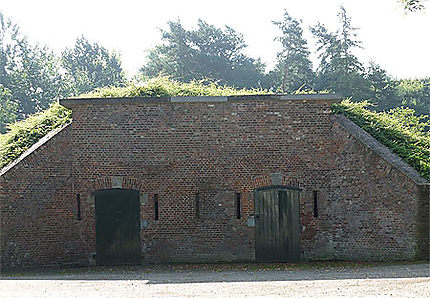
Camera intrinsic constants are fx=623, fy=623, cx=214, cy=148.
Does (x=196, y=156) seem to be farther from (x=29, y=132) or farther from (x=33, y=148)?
(x=29, y=132)

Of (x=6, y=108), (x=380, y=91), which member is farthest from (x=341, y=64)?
(x=6, y=108)

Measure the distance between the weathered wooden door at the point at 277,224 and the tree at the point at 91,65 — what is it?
42653 mm

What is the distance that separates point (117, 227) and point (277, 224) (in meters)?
4.18

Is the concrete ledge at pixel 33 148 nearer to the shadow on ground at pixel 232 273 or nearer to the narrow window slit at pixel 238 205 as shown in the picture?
the shadow on ground at pixel 232 273

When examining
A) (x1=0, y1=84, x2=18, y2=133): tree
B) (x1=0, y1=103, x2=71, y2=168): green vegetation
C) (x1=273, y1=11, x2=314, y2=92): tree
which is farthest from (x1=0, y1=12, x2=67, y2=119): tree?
(x1=0, y1=103, x2=71, y2=168): green vegetation

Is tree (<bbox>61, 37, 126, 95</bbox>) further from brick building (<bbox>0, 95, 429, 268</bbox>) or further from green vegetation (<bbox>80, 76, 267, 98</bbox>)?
brick building (<bbox>0, 95, 429, 268</bbox>)

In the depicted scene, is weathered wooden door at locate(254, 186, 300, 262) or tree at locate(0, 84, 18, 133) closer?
weathered wooden door at locate(254, 186, 300, 262)

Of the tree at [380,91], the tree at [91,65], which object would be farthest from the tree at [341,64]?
the tree at [91,65]

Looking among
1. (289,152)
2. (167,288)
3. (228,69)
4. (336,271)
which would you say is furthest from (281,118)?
(228,69)

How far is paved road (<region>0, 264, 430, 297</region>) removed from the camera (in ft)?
34.9

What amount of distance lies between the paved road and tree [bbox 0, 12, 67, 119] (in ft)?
117

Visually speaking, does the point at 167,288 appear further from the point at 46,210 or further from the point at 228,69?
the point at 228,69

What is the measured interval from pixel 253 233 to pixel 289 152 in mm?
2311

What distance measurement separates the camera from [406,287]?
10.6m
